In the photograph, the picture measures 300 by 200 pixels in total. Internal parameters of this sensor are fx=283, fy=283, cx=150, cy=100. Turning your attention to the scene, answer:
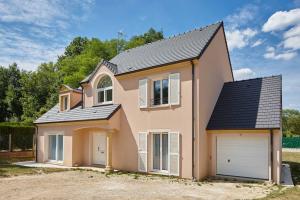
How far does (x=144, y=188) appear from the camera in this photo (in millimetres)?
12812

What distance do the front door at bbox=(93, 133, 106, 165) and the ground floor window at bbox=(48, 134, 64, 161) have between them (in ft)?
10.1

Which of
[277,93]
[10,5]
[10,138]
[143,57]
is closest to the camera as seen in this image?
[10,5]

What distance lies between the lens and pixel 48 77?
5459cm

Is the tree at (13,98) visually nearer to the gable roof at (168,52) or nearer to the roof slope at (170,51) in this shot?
the gable roof at (168,52)

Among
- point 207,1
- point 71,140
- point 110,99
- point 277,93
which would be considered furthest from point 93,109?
point 277,93

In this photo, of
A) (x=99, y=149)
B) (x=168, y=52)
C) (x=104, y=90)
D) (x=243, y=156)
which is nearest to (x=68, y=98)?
(x=104, y=90)

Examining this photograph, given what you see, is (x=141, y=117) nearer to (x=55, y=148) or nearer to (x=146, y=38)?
(x=55, y=148)

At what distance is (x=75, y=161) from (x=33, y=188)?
27.8ft

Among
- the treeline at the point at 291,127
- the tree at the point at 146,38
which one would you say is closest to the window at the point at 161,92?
the tree at the point at 146,38

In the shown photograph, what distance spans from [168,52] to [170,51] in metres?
0.15

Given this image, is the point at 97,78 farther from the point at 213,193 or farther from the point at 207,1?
the point at 213,193

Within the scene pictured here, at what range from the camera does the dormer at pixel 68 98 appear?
2362 cm

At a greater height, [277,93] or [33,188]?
[277,93]

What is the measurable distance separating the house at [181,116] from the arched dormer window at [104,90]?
0.25ft
